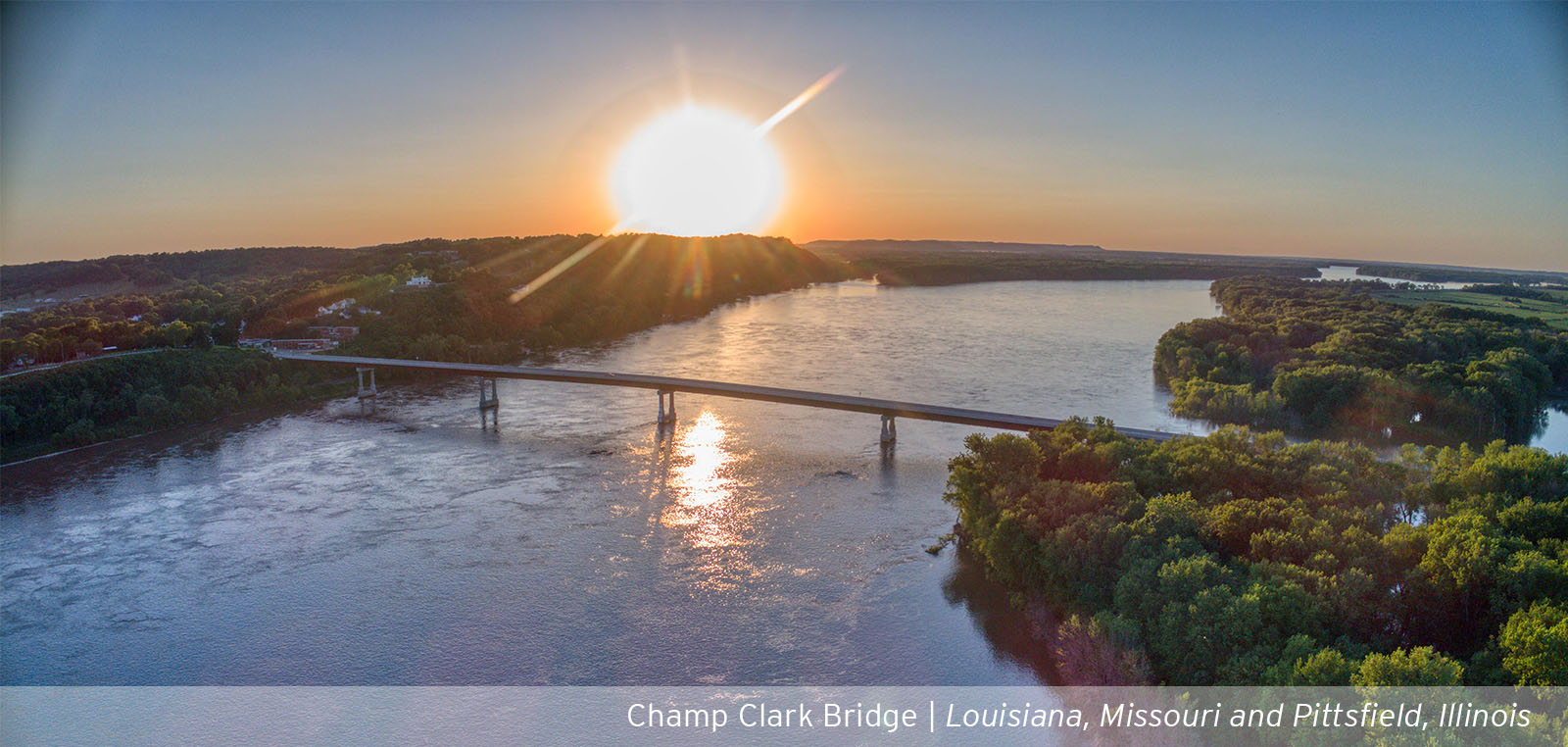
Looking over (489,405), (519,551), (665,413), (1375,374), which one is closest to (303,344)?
(489,405)

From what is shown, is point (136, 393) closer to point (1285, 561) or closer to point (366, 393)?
point (366, 393)

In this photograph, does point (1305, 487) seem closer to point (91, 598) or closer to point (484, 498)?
point (484, 498)

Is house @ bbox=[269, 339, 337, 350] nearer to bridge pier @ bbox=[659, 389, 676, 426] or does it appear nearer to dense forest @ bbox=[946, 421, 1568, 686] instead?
bridge pier @ bbox=[659, 389, 676, 426]

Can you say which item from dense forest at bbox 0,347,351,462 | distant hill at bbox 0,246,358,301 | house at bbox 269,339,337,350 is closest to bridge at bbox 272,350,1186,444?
dense forest at bbox 0,347,351,462

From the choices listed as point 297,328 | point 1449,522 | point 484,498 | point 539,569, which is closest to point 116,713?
point 539,569

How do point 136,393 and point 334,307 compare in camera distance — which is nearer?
point 136,393

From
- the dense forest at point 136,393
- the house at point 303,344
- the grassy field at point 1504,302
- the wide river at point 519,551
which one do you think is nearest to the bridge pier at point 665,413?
the wide river at point 519,551

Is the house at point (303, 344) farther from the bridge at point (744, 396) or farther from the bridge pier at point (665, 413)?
the bridge pier at point (665, 413)
